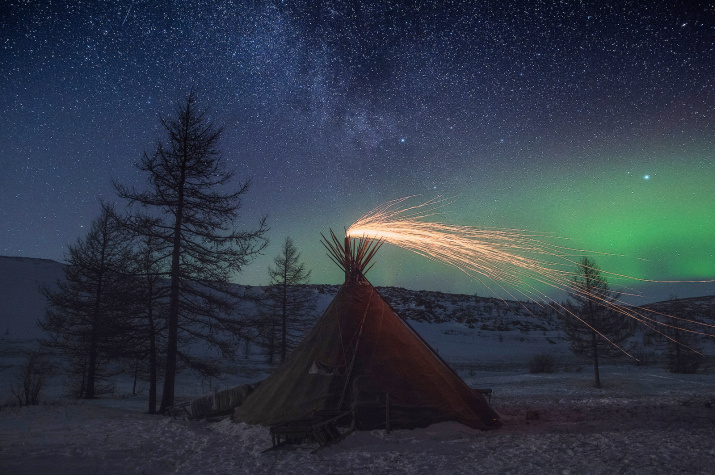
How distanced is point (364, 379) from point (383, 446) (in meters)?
1.69

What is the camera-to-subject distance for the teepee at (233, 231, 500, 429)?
8.28 m

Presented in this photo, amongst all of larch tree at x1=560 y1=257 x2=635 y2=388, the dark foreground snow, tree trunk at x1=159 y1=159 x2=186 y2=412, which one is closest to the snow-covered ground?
the dark foreground snow

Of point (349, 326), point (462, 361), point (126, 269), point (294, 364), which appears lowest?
point (462, 361)

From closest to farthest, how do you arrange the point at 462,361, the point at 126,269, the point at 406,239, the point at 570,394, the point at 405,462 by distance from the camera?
the point at 405,462 → the point at 406,239 → the point at 126,269 → the point at 570,394 → the point at 462,361

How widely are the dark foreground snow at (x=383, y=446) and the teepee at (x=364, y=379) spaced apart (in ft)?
1.28

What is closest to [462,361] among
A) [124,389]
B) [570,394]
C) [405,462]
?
[570,394]

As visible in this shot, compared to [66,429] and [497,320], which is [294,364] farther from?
[497,320]

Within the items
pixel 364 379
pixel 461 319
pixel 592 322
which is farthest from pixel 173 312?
pixel 461 319

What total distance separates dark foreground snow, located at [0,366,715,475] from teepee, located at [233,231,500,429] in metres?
0.39

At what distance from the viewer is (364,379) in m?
8.70

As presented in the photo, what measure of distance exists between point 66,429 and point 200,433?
9.31 feet

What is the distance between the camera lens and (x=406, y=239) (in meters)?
10.6

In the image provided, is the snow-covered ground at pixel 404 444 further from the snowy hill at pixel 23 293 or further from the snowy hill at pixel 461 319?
the snowy hill at pixel 23 293

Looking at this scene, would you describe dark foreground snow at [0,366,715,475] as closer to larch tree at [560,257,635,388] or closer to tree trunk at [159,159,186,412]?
tree trunk at [159,159,186,412]
